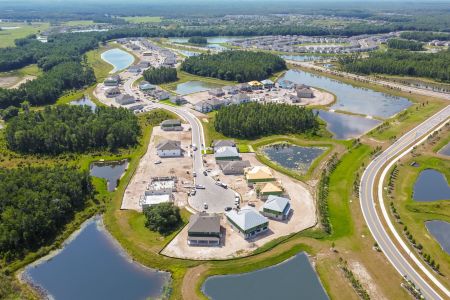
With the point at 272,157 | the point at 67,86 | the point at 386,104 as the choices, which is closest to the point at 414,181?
the point at 272,157

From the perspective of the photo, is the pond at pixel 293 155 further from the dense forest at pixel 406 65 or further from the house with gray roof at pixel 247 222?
the dense forest at pixel 406 65

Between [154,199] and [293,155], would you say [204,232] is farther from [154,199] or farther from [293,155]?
[293,155]

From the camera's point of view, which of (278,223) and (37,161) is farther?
(37,161)

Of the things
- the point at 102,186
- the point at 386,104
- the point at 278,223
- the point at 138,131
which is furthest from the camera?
the point at 386,104

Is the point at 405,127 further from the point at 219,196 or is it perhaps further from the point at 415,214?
the point at 219,196

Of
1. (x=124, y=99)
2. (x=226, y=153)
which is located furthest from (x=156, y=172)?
(x=124, y=99)

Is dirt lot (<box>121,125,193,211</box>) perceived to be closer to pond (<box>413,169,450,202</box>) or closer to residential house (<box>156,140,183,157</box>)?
residential house (<box>156,140,183,157</box>)

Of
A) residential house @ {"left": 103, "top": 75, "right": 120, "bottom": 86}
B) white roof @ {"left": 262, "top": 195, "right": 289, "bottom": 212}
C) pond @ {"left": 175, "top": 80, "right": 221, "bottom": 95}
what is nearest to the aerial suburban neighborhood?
white roof @ {"left": 262, "top": 195, "right": 289, "bottom": 212}
